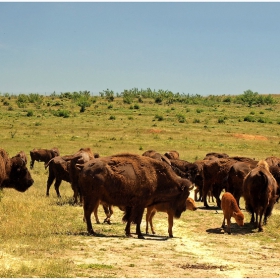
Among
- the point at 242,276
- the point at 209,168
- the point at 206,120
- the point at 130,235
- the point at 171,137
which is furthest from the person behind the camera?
the point at 206,120

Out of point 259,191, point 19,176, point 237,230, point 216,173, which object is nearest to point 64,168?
point 19,176

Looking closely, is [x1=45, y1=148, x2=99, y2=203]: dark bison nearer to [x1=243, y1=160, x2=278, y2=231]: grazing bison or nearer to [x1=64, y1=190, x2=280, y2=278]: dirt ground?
[x1=64, y1=190, x2=280, y2=278]: dirt ground

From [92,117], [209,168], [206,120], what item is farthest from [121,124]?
[209,168]

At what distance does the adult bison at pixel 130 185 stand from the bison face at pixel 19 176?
88.7 inches

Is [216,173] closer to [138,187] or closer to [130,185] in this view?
[138,187]

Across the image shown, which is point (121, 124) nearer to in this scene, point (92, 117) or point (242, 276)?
point (92, 117)

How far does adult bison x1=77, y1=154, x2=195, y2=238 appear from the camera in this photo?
521 inches

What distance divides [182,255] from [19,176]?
5.79m

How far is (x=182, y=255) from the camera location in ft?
37.4

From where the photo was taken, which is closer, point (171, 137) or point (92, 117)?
point (171, 137)

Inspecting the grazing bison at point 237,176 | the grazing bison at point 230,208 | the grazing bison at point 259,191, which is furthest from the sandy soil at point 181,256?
the grazing bison at point 237,176

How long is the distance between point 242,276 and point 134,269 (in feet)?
6.36

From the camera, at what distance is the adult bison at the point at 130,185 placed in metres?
13.2

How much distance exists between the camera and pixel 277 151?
4131 cm
